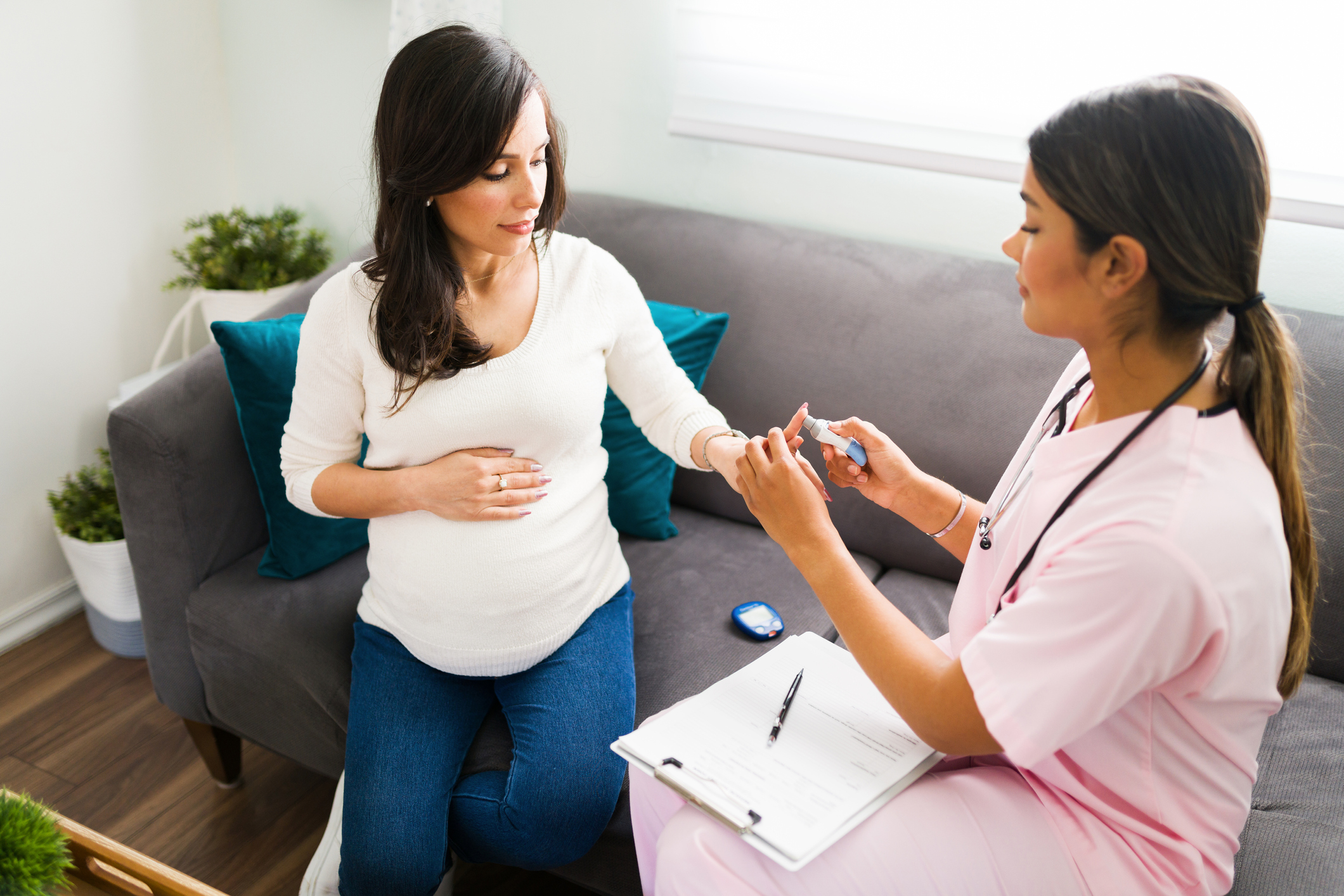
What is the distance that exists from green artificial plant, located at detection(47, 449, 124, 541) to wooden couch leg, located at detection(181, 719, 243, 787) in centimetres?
52

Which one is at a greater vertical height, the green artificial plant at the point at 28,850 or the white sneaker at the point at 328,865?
the green artificial plant at the point at 28,850

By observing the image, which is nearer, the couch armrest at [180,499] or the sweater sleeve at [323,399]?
the sweater sleeve at [323,399]

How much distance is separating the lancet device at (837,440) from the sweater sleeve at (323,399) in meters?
0.62

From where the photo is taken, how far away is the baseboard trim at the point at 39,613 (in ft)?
7.02

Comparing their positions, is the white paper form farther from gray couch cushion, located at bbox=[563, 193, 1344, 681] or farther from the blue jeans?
gray couch cushion, located at bbox=[563, 193, 1344, 681]

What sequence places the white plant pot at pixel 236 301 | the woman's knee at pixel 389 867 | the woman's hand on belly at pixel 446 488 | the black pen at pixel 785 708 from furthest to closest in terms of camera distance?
1. the white plant pot at pixel 236 301
2. the woman's hand on belly at pixel 446 488
3. the woman's knee at pixel 389 867
4. the black pen at pixel 785 708

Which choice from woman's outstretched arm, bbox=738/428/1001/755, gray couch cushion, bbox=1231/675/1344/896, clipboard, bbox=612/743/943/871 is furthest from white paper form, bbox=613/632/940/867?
gray couch cushion, bbox=1231/675/1344/896

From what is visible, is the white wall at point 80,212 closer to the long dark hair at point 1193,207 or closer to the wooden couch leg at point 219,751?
the wooden couch leg at point 219,751

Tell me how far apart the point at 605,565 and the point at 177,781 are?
1004mm

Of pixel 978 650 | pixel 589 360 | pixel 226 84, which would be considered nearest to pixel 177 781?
pixel 589 360

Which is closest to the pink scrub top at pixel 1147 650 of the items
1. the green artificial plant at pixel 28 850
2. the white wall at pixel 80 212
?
the green artificial plant at pixel 28 850

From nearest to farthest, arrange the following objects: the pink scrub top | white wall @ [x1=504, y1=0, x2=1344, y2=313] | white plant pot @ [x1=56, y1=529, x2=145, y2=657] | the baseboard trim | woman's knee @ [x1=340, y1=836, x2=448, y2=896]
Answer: the pink scrub top
woman's knee @ [x1=340, y1=836, x2=448, y2=896]
white wall @ [x1=504, y1=0, x2=1344, y2=313]
white plant pot @ [x1=56, y1=529, x2=145, y2=657]
the baseboard trim

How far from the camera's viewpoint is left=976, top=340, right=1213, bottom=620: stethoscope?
906mm

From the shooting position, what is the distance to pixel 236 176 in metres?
2.60
